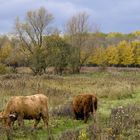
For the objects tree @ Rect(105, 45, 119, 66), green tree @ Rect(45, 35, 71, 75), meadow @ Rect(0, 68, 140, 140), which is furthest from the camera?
tree @ Rect(105, 45, 119, 66)

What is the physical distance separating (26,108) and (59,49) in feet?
148

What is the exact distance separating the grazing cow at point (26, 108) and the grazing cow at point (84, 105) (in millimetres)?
2699

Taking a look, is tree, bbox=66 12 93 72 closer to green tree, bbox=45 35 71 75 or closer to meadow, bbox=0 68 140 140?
green tree, bbox=45 35 71 75

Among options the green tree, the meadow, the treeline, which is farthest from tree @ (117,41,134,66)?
the meadow

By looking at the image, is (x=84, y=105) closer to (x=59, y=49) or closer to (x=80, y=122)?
(x=80, y=122)

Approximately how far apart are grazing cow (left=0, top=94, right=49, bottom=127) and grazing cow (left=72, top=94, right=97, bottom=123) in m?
2.70

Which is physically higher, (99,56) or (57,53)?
(57,53)

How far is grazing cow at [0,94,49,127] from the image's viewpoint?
48.1ft

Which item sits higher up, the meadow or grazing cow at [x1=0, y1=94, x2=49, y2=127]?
grazing cow at [x1=0, y1=94, x2=49, y2=127]

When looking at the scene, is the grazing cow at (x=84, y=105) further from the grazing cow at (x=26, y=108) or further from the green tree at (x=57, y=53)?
the green tree at (x=57, y=53)

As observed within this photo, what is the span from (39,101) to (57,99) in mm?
7584

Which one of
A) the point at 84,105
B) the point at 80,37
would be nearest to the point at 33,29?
the point at 80,37

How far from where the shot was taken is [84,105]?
17.8 meters

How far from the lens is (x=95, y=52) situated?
77750 mm
